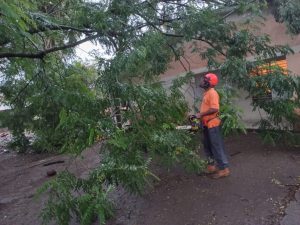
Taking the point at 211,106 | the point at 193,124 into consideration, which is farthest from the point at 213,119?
the point at 193,124

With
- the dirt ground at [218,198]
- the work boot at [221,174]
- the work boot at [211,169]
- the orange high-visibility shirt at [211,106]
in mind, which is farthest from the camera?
the work boot at [211,169]

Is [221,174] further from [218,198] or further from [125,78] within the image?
[125,78]

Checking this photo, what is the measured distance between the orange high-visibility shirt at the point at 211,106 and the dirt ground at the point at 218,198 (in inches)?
39.2

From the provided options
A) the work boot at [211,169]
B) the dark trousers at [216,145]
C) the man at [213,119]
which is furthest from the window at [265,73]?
the work boot at [211,169]

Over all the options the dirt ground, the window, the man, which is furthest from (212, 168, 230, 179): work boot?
Result: the window

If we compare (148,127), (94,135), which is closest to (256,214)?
(148,127)

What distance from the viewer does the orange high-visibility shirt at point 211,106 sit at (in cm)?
609

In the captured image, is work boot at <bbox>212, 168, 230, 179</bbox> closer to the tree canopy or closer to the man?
the man

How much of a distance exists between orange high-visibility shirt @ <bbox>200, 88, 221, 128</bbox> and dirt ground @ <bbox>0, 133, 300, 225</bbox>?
99 cm

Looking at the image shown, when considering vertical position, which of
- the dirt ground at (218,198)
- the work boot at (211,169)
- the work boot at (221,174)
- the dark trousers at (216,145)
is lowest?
the dirt ground at (218,198)

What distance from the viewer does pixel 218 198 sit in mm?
5715

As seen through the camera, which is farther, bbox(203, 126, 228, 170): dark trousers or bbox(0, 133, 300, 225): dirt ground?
bbox(203, 126, 228, 170): dark trousers

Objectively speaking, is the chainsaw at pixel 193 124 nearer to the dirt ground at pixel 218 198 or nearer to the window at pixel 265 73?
the dirt ground at pixel 218 198

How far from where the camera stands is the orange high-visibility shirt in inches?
240
